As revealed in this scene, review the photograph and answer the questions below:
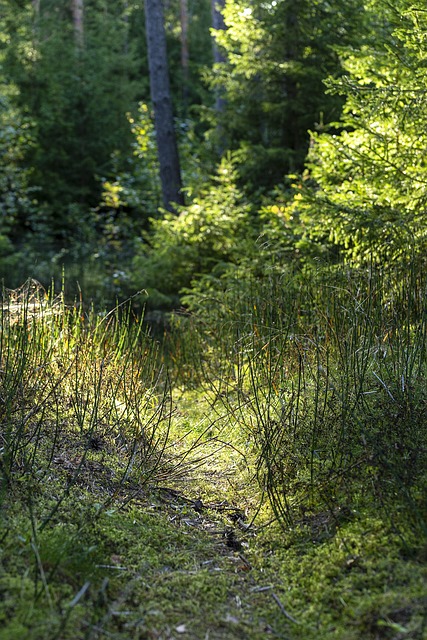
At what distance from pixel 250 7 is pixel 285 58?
0.73 metres

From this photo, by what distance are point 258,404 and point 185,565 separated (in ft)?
3.75

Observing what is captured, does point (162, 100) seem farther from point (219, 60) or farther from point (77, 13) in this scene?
point (77, 13)

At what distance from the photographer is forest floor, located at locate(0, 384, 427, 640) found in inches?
79.1

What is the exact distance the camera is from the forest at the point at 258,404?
2.19 metres

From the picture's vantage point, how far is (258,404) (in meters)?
3.46

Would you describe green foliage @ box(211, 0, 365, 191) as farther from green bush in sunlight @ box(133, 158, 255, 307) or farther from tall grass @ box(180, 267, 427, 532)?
tall grass @ box(180, 267, 427, 532)

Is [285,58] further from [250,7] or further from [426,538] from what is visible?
[426,538]

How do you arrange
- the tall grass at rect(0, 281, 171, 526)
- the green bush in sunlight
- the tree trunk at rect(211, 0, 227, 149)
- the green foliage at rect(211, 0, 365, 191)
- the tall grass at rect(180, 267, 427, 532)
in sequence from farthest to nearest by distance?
the tree trunk at rect(211, 0, 227, 149) < the green bush in sunlight < the green foliage at rect(211, 0, 365, 191) < the tall grass at rect(0, 281, 171, 526) < the tall grass at rect(180, 267, 427, 532)

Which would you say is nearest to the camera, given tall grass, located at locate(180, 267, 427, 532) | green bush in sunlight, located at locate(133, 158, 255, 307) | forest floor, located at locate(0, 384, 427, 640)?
forest floor, located at locate(0, 384, 427, 640)

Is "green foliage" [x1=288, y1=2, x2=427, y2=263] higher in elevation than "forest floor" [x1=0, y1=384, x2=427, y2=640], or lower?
higher

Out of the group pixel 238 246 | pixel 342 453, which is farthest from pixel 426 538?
pixel 238 246

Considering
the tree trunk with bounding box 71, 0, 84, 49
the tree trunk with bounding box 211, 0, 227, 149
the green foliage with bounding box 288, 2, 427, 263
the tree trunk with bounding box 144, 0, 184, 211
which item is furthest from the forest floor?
the tree trunk with bounding box 71, 0, 84, 49

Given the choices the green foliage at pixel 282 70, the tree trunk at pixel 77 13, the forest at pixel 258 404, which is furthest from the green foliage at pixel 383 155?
the tree trunk at pixel 77 13

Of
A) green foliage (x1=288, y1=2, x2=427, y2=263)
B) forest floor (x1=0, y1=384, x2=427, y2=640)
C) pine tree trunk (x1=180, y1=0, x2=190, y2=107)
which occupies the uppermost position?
pine tree trunk (x1=180, y1=0, x2=190, y2=107)
